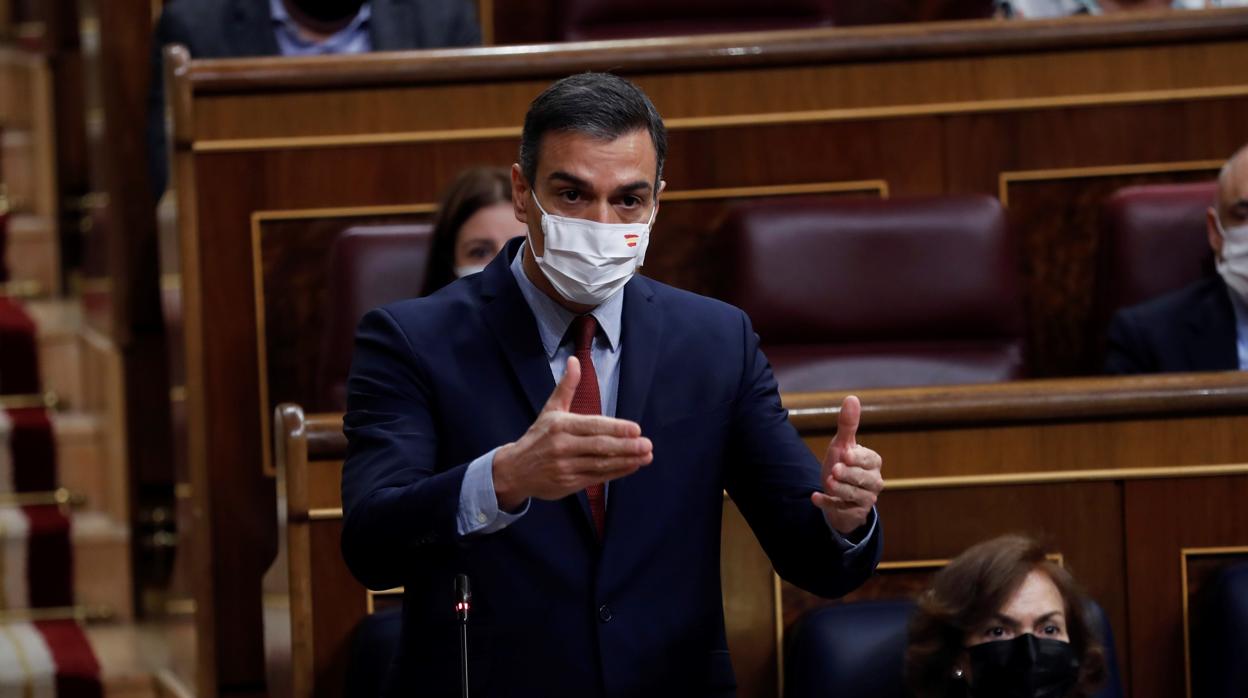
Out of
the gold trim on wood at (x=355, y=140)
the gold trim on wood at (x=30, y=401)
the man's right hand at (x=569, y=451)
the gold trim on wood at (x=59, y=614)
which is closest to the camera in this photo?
the man's right hand at (x=569, y=451)

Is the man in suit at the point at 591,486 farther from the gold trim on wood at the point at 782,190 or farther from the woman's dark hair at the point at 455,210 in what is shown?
the gold trim on wood at the point at 782,190

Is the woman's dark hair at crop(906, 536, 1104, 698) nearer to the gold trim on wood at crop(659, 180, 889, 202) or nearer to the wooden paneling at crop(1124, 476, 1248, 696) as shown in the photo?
the wooden paneling at crop(1124, 476, 1248, 696)

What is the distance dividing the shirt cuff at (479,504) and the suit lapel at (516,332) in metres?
0.06

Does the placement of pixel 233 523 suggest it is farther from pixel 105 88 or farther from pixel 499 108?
pixel 105 88

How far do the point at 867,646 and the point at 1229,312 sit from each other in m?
0.41

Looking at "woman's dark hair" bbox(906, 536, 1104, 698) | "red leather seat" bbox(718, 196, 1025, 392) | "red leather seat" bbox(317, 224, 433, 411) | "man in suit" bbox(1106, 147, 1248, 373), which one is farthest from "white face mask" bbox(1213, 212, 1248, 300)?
"red leather seat" bbox(317, 224, 433, 411)

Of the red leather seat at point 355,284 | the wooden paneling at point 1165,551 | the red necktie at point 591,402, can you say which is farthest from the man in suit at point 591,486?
the red leather seat at point 355,284

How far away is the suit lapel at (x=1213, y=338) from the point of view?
114 centimetres

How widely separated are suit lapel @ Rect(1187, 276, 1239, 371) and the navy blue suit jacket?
0.55 metres

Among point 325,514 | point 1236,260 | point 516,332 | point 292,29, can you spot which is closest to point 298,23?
point 292,29

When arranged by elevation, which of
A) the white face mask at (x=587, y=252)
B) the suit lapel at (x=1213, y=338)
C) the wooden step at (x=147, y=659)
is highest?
the white face mask at (x=587, y=252)

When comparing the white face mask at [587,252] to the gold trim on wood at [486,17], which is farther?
the gold trim on wood at [486,17]

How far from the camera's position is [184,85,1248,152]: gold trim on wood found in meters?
1.19

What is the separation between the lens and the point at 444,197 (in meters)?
1.09
